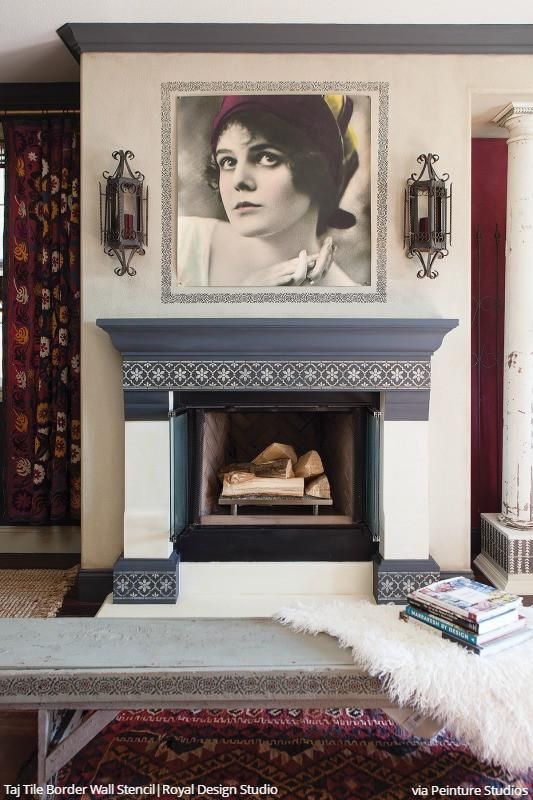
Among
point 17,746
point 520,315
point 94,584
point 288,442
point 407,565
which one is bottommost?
point 17,746

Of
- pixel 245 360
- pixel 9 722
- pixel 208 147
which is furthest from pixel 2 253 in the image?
pixel 9 722

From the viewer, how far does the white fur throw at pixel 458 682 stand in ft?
4.25

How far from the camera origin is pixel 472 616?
146 centimetres

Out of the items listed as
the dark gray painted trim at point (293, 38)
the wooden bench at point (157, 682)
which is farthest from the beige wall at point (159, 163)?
the wooden bench at point (157, 682)

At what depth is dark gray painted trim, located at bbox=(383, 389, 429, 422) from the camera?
2.56m

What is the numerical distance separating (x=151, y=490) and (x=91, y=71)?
5.97 ft

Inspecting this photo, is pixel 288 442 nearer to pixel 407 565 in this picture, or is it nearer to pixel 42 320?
pixel 407 565

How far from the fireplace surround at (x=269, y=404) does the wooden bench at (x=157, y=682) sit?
3.57ft

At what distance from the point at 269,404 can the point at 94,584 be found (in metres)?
1.12

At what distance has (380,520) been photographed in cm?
262

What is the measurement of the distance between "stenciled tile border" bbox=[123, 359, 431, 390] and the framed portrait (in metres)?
0.31

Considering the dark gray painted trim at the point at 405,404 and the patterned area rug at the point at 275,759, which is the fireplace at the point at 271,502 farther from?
the patterned area rug at the point at 275,759

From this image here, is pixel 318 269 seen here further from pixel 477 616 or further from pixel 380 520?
pixel 477 616

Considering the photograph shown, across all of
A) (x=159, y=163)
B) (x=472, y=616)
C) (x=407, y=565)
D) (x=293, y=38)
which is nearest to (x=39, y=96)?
(x=159, y=163)
